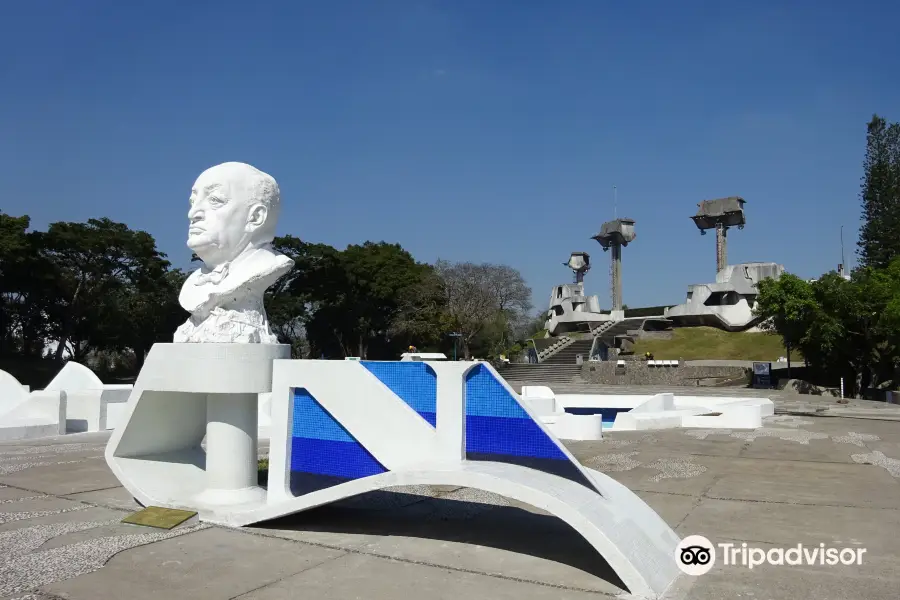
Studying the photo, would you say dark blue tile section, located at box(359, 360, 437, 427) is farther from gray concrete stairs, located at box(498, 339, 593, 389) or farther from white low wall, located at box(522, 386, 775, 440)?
gray concrete stairs, located at box(498, 339, 593, 389)

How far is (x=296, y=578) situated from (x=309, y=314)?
3997 centimetres

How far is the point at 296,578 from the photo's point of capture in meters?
4.79

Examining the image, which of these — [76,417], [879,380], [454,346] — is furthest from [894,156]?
[76,417]

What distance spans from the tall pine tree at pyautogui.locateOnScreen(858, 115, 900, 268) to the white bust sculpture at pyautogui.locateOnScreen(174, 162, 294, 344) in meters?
42.6

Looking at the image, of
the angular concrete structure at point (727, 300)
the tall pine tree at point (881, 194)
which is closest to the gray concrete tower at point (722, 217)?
the angular concrete structure at point (727, 300)

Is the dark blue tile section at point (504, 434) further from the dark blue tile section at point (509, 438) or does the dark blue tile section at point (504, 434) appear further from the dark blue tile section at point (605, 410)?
the dark blue tile section at point (605, 410)

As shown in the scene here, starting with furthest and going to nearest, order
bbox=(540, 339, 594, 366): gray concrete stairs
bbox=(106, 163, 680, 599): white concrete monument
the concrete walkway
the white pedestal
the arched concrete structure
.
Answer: bbox=(540, 339, 594, 366): gray concrete stairs < the white pedestal < bbox=(106, 163, 680, 599): white concrete monument < the arched concrete structure < the concrete walkway

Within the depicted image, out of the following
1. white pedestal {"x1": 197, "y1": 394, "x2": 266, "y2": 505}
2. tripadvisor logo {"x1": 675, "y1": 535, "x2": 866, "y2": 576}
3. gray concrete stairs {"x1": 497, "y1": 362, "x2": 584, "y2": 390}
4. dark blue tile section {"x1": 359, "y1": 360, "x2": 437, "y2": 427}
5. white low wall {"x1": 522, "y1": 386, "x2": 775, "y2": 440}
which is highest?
dark blue tile section {"x1": 359, "y1": 360, "x2": 437, "y2": 427}

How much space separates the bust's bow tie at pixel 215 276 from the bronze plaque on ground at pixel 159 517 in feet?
6.85

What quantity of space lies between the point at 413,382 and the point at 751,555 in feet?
9.43

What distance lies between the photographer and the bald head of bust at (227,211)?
659cm

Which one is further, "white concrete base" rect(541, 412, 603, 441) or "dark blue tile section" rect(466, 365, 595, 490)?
"white concrete base" rect(541, 412, 603, 441)

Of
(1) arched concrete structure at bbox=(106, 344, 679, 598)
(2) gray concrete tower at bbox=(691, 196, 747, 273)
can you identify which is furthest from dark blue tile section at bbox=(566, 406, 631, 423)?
(2) gray concrete tower at bbox=(691, 196, 747, 273)

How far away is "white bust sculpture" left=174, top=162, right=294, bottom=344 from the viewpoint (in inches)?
259
